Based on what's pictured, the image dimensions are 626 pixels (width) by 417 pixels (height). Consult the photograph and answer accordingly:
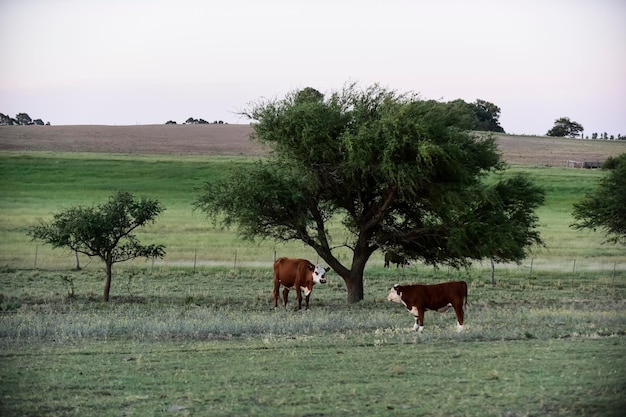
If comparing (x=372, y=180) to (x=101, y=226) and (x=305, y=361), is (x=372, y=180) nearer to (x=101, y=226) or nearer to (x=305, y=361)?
(x=101, y=226)

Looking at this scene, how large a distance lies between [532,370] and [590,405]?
306 centimetres

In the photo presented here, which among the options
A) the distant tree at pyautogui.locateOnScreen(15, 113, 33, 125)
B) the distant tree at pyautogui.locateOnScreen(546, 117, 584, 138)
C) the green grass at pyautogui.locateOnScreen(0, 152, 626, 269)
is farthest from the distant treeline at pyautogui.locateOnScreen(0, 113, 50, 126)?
the distant tree at pyautogui.locateOnScreen(546, 117, 584, 138)

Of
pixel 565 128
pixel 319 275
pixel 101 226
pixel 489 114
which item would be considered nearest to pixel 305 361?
pixel 319 275

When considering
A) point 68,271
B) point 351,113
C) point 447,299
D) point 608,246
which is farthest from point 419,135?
point 608,246

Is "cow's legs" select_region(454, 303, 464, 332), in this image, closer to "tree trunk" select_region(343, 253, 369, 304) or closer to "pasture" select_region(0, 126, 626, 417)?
"pasture" select_region(0, 126, 626, 417)

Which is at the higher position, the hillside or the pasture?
the hillside

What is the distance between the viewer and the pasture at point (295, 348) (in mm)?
13461

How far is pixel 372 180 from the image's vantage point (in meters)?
34.4

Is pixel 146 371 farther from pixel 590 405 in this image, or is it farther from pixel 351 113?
pixel 351 113

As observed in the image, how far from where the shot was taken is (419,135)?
105ft

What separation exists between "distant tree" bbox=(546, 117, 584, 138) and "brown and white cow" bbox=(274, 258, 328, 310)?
125 meters

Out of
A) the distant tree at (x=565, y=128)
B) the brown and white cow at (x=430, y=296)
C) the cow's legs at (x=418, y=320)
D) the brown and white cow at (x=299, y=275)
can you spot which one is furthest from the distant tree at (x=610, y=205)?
the distant tree at (x=565, y=128)

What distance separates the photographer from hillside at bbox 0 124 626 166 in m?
109

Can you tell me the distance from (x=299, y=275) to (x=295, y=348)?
39.8ft
